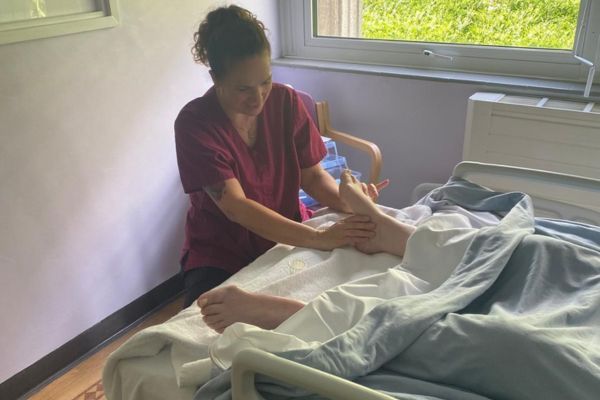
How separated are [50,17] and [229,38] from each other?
650 millimetres

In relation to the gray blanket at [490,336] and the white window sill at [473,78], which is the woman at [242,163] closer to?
the gray blanket at [490,336]

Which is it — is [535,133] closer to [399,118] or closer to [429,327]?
[399,118]

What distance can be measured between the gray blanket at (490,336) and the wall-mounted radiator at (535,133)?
0.70 meters

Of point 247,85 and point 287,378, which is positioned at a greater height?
point 247,85

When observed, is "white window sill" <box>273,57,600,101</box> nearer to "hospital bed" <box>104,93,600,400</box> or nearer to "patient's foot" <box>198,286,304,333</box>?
"hospital bed" <box>104,93,600,400</box>

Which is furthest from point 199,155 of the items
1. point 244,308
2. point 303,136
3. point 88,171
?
point 88,171

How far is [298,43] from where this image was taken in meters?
2.45

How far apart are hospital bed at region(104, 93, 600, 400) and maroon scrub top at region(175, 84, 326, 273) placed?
6.6 inches

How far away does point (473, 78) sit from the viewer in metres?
1.99

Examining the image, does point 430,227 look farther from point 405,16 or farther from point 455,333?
point 405,16

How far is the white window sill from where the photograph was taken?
71.9 inches

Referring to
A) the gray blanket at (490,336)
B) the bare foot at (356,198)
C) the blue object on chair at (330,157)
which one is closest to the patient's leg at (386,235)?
the bare foot at (356,198)

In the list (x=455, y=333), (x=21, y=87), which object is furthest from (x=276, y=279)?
(x=21, y=87)

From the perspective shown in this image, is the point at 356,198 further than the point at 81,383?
No
